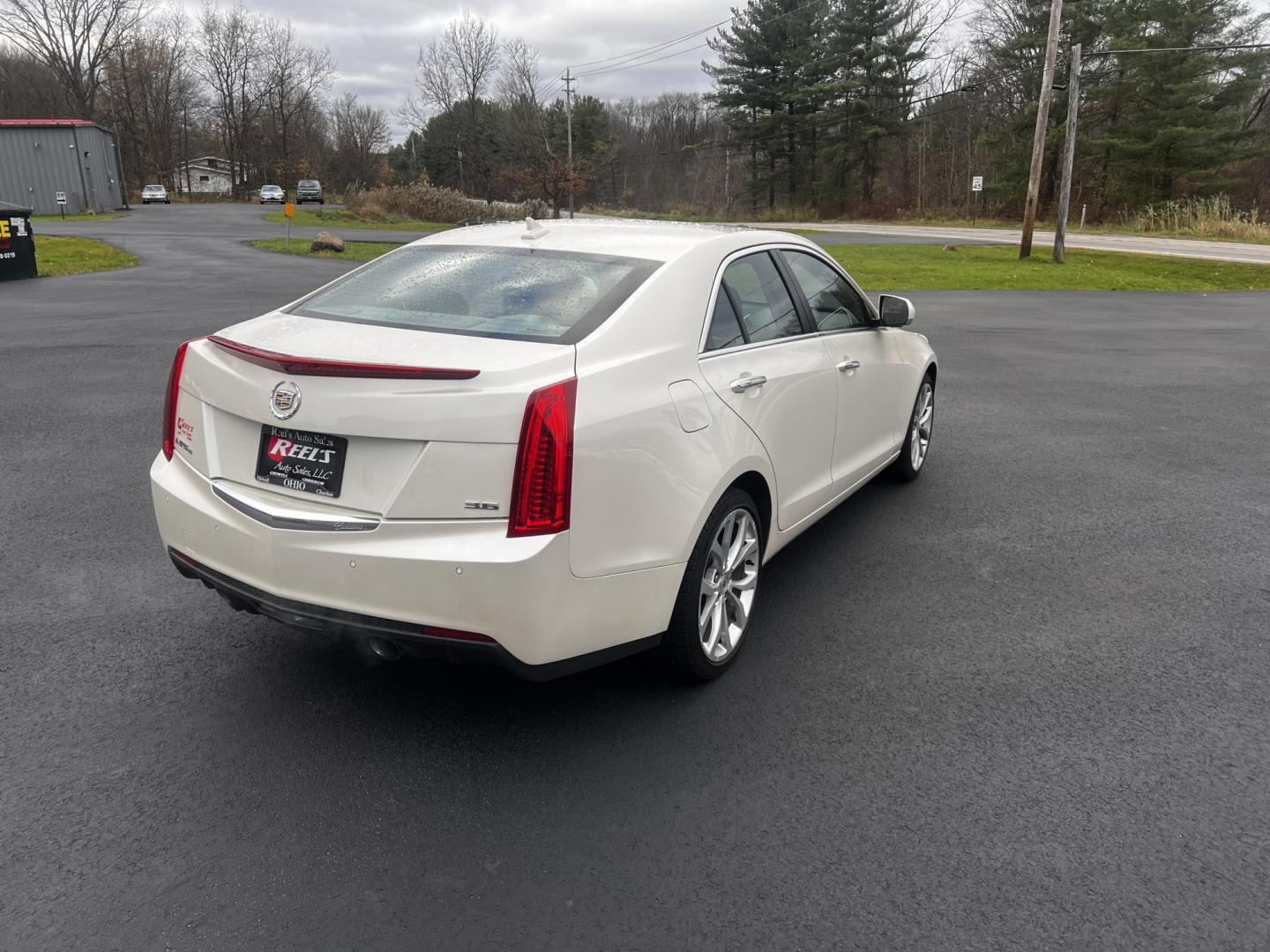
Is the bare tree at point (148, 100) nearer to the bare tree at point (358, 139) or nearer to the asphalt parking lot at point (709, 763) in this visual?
the bare tree at point (358, 139)

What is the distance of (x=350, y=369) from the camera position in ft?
9.63

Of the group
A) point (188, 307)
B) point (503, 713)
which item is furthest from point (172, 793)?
point (188, 307)

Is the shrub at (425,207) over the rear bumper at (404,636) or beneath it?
over

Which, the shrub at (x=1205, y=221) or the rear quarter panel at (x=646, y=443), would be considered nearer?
the rear quarter panel at (x=646, y=443)

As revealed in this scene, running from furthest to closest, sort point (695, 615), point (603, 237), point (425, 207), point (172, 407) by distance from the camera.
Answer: point (425, 207) < point (603, 237) < point (172, 407) < point (695, 615)

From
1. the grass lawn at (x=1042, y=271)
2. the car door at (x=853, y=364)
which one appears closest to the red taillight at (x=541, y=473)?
the car door at (x=853, y=364)

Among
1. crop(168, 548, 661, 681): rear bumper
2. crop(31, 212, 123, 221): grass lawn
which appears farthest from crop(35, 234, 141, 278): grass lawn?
crop(168, 548, 661, 681): rear bumper

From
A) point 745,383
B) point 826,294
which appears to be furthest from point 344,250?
point 745,383

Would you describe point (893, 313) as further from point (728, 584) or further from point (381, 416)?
point (381, 416)

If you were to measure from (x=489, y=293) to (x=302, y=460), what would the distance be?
99 centimetres

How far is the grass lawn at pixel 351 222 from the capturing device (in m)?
37.8

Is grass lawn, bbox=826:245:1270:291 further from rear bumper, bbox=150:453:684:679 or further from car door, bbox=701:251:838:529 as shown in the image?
rear bumper, bbox=150:453:684:679

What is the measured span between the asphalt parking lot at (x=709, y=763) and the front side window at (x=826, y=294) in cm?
119

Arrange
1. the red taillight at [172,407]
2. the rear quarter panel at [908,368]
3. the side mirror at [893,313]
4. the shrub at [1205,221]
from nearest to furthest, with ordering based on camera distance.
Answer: the red taillight at [172,407]
the side mirror at [893,313]
the rear quarter panel at [908,368]
the shrub at [1205,221]
